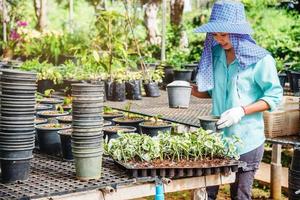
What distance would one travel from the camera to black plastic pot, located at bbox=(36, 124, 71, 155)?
3281 millimetres

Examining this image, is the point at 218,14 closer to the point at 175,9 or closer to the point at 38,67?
the point at 38,67

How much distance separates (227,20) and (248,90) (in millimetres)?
373

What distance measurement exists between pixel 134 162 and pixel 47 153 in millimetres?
907

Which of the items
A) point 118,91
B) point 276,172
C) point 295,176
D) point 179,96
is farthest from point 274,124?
point 118,91

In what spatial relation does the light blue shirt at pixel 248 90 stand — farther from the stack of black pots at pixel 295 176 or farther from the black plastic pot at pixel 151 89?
the black plastic pot at pixel 151 89

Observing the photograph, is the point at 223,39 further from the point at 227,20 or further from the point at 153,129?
the point at 153,129

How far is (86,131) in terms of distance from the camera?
2469 millimetres

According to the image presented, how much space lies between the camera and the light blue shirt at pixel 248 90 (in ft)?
8.59

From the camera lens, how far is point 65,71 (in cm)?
741

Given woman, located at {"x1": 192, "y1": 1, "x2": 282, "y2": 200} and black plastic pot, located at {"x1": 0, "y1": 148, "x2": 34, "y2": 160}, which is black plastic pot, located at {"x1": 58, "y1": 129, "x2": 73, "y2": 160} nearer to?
black plastic pot, located at {"x1": 0, "y1": 148, "x2": 34, "y2": 160}

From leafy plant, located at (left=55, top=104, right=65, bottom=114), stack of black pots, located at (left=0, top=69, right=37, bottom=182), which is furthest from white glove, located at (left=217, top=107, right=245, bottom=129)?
leafy plant, located at (left=55, top=104, right=65, bottom=114)

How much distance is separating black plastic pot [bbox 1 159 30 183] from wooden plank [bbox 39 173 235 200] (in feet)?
1.08

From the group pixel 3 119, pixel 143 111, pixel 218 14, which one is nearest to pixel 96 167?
pixel 3 119

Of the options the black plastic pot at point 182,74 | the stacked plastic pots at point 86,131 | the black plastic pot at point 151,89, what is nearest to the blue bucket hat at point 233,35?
the stacked plastic pots at point 86,131
